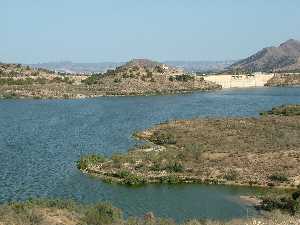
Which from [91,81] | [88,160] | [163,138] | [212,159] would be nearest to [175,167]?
[212,159]

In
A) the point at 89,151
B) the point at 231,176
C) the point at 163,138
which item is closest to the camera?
the point at 231,176

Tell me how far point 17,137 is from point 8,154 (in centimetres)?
1372

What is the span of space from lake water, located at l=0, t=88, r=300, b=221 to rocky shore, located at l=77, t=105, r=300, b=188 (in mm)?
1760

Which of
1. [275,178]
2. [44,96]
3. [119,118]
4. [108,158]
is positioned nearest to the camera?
[275,178]

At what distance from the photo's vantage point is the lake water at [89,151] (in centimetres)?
4097

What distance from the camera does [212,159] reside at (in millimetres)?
53438

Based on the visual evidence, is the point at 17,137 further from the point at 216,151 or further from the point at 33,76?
the point at 33,76

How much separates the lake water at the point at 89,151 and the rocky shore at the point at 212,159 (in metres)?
1.76

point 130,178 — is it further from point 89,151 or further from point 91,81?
point 91,81

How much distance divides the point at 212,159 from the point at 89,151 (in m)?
14.6

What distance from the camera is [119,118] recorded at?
323ft

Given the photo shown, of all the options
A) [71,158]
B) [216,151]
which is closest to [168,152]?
[216,151]

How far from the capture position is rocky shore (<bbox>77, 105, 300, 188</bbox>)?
155 feet

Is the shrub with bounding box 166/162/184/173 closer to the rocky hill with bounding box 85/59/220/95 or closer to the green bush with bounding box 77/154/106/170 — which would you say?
the green bush with bounding box 77/154/106/170
